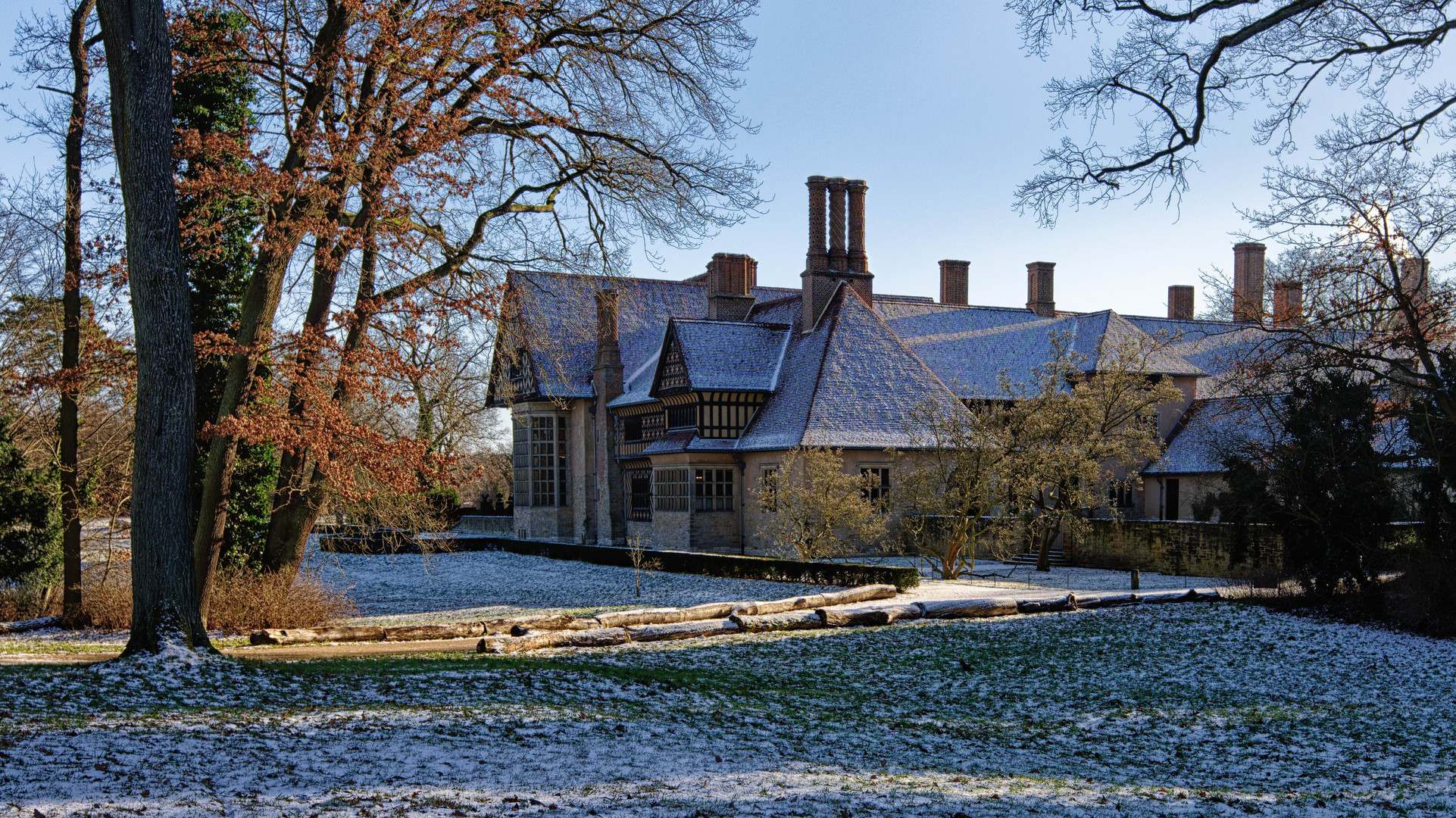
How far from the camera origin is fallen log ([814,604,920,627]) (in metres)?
17.4

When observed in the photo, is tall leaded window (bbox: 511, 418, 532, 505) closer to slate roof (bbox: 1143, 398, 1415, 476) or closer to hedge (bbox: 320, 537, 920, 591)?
hedge (bbox: 320, 537, 920, 591)

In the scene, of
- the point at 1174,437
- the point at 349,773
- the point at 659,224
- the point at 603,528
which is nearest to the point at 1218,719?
the point at 349,773

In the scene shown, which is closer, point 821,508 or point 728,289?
point 821,508

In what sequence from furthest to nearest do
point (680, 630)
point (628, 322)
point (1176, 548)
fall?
point (628, 322) → point (1176, 548) → point (680, 630)

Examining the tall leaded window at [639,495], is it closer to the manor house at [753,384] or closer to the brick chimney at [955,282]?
the manor house at [753,384]

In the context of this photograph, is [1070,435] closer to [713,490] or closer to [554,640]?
[713,490]

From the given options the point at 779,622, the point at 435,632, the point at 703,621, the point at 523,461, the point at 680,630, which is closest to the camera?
the point at 435,632

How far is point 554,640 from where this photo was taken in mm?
14953

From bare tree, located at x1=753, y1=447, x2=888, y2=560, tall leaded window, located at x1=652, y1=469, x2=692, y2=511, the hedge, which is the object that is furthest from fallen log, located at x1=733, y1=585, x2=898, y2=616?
tall leaded window, located at x1=652, y1=469, x2=692, y2=511

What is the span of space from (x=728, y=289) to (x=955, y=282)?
11.8 meters

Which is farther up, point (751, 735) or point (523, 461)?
point (523, 461)

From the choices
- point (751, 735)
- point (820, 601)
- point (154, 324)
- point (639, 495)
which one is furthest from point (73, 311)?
point (639, 495)

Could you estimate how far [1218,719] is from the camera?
1080 cm

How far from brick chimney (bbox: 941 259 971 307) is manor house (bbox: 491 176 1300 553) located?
105 centimetres
